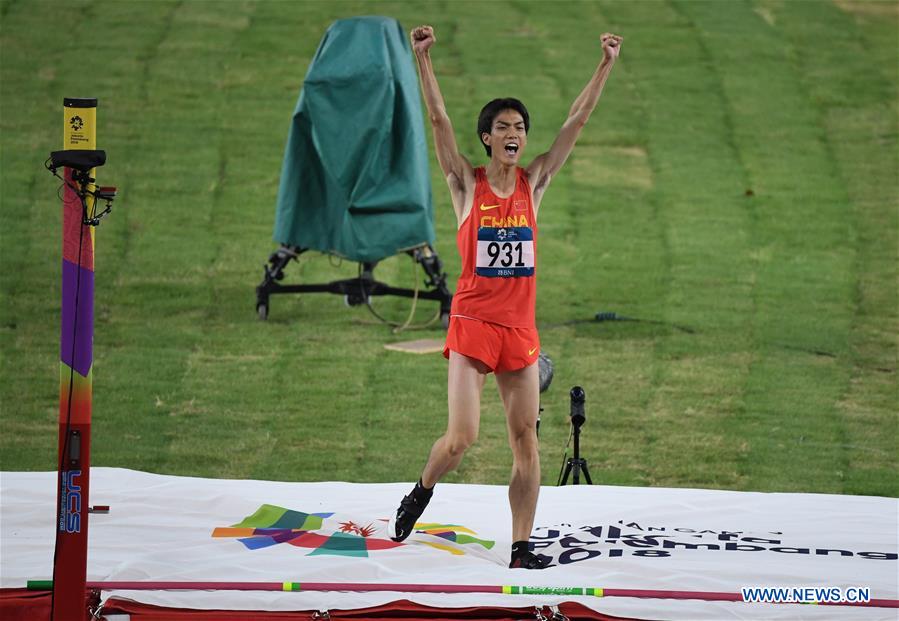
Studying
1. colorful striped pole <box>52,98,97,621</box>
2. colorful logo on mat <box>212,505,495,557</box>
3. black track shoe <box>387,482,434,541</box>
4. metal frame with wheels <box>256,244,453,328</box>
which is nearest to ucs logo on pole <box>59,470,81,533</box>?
colorful striped pole <box>52,98,97,621</box>

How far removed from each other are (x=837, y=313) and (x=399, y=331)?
3.59 meters

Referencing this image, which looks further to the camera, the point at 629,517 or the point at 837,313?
the point at 837,313

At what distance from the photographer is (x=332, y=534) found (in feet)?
20.8

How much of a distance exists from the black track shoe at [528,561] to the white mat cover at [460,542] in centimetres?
7

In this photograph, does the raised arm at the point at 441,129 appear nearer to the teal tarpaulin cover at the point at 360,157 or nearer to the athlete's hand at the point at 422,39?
the athlete's hand at the point at 422,39

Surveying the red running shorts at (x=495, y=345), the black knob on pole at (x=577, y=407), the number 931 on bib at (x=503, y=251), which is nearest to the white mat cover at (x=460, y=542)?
the black knob on pole at (x=577, y=407)

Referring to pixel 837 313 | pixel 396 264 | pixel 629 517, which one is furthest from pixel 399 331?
pixel 629 517

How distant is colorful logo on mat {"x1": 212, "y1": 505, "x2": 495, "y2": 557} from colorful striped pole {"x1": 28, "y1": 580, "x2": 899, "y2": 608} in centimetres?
52

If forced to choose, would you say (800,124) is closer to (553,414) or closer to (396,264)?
(396,264)

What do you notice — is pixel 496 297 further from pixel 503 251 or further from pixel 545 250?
pixel 545 250

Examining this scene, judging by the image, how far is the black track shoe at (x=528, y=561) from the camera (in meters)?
5.89

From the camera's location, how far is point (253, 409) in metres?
9.47

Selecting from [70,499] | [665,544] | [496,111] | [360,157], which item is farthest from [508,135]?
[360,157]

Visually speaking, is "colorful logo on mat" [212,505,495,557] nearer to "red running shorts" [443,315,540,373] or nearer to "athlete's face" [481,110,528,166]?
"red running shorts" [443,315,540,373]
